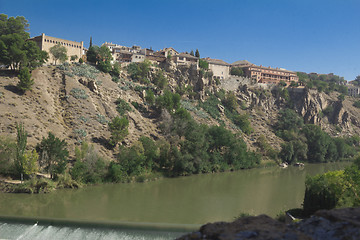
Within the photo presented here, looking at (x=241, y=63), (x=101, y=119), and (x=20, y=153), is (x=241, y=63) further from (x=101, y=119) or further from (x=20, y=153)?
(x=20, y=153)

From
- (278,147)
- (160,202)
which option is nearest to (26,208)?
(160,202)

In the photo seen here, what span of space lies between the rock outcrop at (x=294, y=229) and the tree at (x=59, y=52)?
2190 inches

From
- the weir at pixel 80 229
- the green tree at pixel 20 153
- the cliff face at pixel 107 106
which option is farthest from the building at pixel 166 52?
the weir at pixel 80 229

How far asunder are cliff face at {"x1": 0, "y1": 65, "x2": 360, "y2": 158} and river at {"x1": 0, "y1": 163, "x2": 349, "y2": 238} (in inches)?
338

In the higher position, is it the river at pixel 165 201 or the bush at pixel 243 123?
the bush at pixel 243 123

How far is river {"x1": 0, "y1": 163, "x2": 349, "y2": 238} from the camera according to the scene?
21.9m

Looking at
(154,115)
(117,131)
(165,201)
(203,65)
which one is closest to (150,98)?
(154,115)

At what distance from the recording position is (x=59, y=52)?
53.4 meters

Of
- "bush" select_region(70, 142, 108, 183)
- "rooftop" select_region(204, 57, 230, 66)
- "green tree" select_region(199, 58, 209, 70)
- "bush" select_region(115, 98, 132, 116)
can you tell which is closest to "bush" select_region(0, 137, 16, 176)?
"bush" select_region(70, 142, 108, 183)

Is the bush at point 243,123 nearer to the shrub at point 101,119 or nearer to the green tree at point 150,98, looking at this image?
the green tree at point 150,98

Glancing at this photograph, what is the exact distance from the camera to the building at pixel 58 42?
54812mm

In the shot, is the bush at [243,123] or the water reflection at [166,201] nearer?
the water reflection at [166,201]

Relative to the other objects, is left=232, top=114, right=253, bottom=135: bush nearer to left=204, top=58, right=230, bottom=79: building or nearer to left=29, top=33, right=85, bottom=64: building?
left=204, top=58, right=230, bottom=79: building

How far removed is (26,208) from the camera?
23.0m
